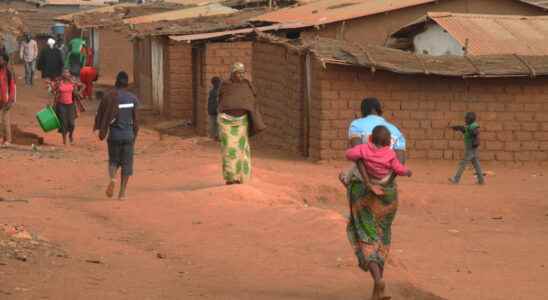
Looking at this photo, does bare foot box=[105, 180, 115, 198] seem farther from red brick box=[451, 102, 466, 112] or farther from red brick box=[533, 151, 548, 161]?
red brick box=[533, 151, 548, 161]


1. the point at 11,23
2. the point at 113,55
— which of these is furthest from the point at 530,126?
the point at 11,23

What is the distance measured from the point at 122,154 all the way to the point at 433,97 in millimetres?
Result: 6618

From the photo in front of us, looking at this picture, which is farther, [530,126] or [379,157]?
[530,126]

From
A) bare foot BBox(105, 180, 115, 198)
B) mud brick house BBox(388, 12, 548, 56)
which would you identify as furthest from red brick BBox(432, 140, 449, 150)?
bare foot BBox(105, 180, 115, 198)

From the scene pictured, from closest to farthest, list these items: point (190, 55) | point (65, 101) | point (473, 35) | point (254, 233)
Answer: point (254, 233), point (473, 35), point (65, 101), point (190, 55)

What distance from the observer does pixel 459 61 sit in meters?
18.4

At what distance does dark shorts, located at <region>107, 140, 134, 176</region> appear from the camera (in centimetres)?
1324

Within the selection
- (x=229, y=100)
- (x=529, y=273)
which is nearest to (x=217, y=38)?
(x=229, y=100)

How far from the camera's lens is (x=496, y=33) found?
65.1ft

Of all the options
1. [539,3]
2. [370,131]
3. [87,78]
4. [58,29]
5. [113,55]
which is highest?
[539,3]

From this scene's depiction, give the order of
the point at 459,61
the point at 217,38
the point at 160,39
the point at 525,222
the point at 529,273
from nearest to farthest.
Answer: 1. the point at 529,273
2. the point at 525,222
3. the point at 459,61
4. the point at 217,38
5. the point at 160,39

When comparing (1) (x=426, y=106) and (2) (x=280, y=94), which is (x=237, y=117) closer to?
(1) (x=426, y=106)

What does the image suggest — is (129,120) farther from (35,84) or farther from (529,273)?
(35,84)

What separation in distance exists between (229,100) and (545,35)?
8321 mm
